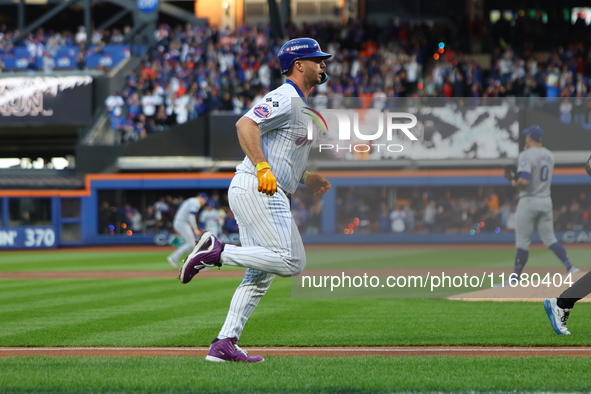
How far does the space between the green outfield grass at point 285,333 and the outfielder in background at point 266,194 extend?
0.44 m

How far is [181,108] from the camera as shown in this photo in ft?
88.9

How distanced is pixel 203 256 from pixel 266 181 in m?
0.61

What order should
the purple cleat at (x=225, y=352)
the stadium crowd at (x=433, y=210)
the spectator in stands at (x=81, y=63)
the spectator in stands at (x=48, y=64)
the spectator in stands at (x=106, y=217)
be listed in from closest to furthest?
the purple cleat at (x=225, y=352) → the stadium crowd at (x=433, y=210) → the spectator in stands at (x=106, y=217) → the spectator in stands at (x=81, y=63) → the spectator in stands at (x=48, y=64)

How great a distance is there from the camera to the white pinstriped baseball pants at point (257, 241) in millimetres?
4922

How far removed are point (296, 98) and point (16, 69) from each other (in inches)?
1121

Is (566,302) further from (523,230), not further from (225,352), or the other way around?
(523,230)

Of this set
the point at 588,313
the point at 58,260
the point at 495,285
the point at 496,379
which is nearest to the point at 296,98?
the point at 496,379

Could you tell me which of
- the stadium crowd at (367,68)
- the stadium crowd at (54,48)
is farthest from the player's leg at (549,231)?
the stadium crowd at (54,48)

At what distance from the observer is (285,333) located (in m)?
7.07

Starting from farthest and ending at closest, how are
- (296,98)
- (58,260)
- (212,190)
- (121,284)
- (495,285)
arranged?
1. (212,190)
2. (58,260)
3. (121,284)
4. (495,285)
5. (296,98)

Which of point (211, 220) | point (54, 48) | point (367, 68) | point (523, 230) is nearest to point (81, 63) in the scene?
point (54, 48)

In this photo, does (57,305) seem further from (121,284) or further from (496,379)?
(496,379)

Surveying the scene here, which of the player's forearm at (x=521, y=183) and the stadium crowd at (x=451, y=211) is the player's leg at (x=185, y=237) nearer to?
the stadium crowd at (x=451, y=211)

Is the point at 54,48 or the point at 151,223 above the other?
the point at 54,48
